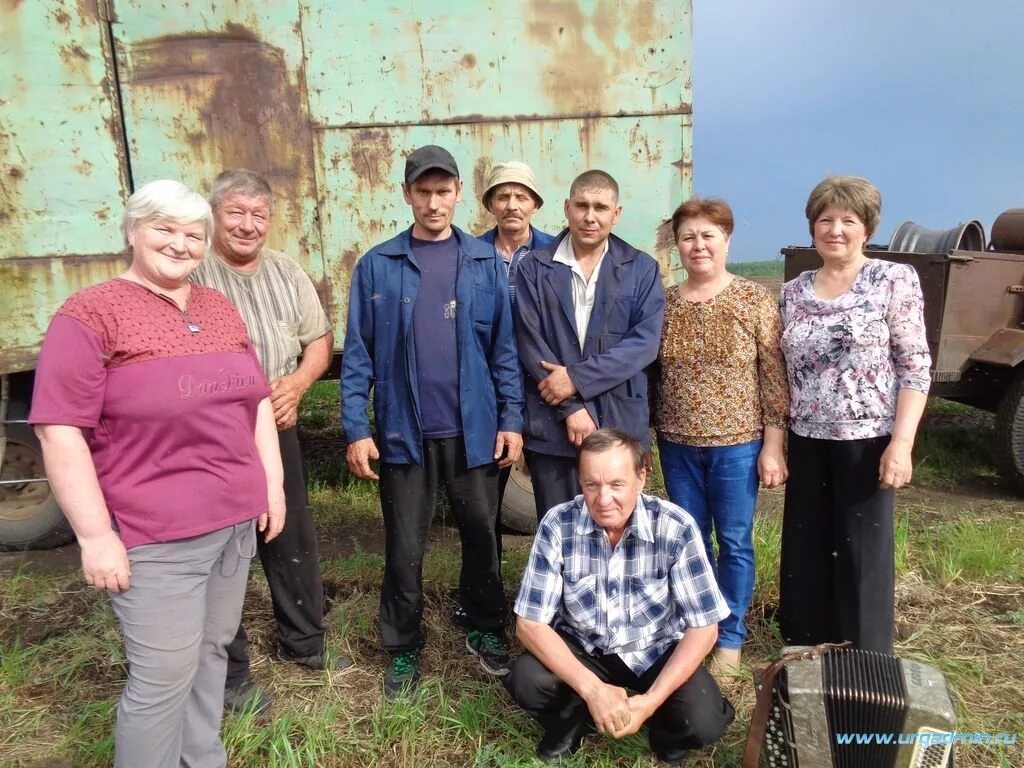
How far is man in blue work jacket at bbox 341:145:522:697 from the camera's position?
239 cm

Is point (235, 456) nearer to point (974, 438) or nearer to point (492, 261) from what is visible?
point (492, 261)

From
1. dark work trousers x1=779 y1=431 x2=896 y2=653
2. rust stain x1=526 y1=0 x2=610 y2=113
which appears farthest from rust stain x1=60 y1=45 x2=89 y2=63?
dark work trousers x1=779 y1=431 x2=896 y2=653

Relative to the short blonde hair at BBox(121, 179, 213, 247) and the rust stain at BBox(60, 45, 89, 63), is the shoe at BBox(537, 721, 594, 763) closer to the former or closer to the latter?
the short blonde hair at BBox(121, 179, 213, 247)

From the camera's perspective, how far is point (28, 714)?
8.03ft

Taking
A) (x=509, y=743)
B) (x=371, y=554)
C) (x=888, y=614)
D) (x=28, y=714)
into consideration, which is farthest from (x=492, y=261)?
(x=28, y=714)

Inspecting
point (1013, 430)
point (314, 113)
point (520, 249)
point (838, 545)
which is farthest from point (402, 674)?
point (1013, 430)

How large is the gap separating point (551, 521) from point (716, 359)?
789 mm

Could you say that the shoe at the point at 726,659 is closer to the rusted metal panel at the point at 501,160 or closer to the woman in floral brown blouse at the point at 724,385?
the woman in floral brown blouse at the point at 724,385

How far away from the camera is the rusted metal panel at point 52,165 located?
313cm

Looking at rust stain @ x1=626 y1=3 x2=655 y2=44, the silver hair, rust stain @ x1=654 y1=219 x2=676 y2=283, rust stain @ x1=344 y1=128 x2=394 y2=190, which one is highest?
rust stain @ x1=626 y1=3 x2=655 y2=44

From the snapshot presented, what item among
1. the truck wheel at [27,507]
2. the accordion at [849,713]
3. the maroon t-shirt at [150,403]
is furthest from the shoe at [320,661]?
the truck wheel at [27,507]

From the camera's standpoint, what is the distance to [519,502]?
13.3ft

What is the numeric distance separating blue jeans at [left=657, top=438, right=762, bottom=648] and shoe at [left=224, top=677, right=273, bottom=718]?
1541 mm

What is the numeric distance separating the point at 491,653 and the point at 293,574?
761 millimetres
